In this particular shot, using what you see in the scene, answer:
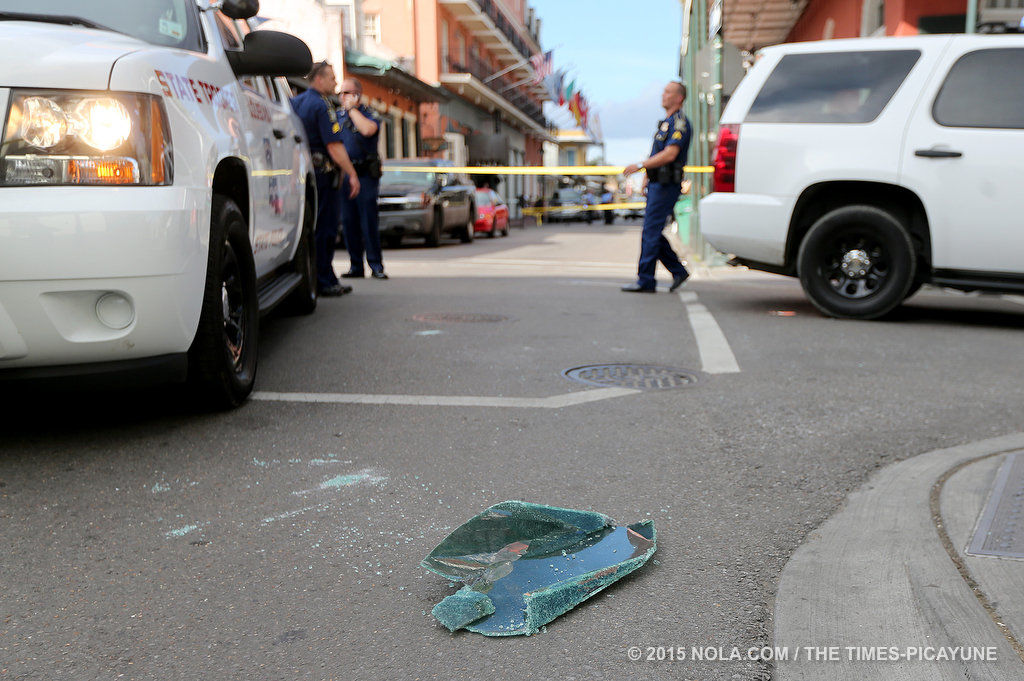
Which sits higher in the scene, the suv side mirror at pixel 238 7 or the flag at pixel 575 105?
the flag at pixel 575 105

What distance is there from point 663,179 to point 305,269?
385 cm

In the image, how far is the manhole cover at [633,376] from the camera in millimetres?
5105

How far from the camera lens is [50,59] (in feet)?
10.7

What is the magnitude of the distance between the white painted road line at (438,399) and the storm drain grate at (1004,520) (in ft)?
5.97

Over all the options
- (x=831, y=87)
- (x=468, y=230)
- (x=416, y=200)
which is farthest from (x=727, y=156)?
(x=468, y=230)

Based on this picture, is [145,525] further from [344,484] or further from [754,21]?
[754,21]

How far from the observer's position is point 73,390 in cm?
343

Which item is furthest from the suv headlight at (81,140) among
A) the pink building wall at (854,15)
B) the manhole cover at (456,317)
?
the pink building wall at (854,15)

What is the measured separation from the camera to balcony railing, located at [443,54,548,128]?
4262 cm

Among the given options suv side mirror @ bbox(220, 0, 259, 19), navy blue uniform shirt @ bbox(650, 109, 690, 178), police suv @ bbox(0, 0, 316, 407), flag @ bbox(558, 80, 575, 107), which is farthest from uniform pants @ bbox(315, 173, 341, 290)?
flag @ bbox(558, 80, 575, 107)

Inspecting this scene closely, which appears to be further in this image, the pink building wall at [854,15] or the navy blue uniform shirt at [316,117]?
the pink building wall at [854,15]

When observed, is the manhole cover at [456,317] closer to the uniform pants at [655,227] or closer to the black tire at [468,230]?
the uniform pants at [655,227]

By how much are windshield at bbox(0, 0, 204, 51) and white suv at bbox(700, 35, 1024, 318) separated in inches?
182

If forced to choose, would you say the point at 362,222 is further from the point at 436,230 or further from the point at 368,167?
the point at 436,230
